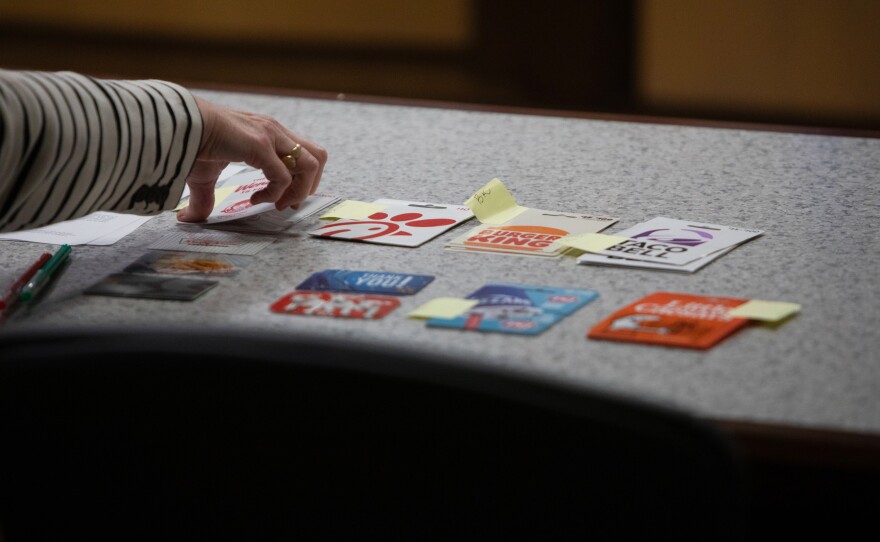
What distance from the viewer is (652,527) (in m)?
0.50

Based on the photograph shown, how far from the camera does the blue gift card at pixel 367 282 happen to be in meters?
1.12

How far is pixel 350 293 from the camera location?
112 centimetres

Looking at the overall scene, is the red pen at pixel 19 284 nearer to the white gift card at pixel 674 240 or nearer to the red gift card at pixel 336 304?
the red gift card at pixel 336 304

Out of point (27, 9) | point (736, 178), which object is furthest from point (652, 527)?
point (27, 9)

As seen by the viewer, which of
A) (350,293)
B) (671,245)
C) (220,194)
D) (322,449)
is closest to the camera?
(322,449)

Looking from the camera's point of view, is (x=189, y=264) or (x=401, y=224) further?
(x=401, y=224)

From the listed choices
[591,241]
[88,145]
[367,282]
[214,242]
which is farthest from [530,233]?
[88,145]

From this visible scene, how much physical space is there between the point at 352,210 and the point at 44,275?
0.37m

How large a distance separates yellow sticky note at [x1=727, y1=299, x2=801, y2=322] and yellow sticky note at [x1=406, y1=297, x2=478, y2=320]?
23 centimetres

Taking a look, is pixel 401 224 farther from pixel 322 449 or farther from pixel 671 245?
pixel 322 449

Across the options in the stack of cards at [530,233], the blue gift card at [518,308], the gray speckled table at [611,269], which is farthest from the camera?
the stack of cards at [530,233]

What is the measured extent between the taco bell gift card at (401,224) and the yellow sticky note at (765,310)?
0.37m

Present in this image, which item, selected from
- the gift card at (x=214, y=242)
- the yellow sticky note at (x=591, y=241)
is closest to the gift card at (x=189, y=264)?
the gift card at (x=214, y=242)

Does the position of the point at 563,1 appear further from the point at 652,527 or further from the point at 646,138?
the point at 652,527
